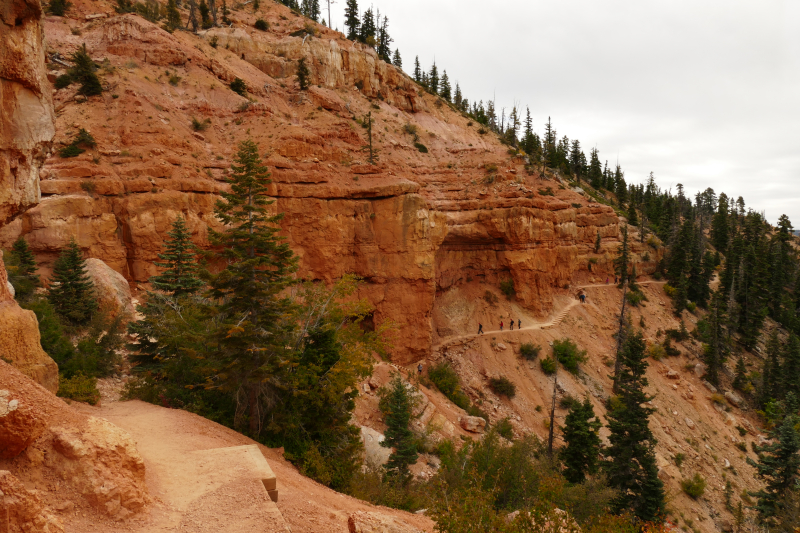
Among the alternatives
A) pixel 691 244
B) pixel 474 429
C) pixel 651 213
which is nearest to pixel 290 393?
pixel 474 429

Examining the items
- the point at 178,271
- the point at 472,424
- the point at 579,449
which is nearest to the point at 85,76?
the point at 178,271

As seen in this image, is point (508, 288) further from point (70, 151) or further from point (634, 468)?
point (70, 151)

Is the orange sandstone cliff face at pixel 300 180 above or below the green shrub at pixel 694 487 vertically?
above

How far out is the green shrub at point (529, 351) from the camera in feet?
119

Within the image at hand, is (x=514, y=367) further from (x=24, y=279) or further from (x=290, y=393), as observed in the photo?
(x=24, y=279)

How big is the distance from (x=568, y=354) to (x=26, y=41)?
38822 millimetres

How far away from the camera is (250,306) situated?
13352 millimetres

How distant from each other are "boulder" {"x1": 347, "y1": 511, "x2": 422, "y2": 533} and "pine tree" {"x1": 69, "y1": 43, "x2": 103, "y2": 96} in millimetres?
31319

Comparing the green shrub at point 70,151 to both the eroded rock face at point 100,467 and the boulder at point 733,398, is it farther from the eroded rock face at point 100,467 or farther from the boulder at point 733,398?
the boulder at point 733,398

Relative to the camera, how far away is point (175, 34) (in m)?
37.1

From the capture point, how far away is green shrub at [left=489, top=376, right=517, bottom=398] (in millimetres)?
33125

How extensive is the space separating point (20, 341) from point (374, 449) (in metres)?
14.5

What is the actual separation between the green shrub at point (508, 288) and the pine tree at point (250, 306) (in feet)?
98.9

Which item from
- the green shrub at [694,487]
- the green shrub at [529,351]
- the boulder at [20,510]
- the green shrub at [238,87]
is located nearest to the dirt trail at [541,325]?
the green shrub at [529,351]
